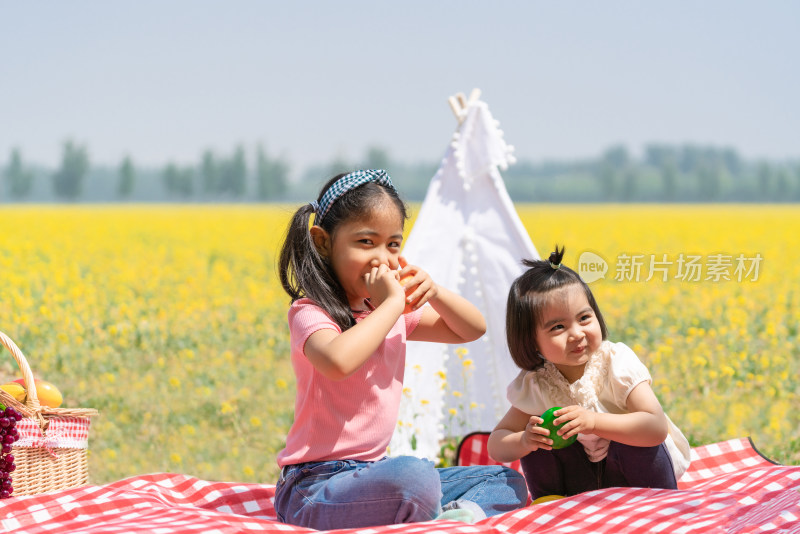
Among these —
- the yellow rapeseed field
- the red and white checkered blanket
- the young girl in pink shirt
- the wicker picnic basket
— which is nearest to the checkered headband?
the young girl in pink shirt

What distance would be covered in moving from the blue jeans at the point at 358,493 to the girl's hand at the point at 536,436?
1.02 feet

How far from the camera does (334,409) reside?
238 cm

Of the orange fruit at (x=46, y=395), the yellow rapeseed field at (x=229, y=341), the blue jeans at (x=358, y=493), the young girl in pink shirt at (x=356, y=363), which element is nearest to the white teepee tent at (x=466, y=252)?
the yellow rapeseed field at (x=229, y=341)

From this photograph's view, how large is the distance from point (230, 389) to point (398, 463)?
3646 mm

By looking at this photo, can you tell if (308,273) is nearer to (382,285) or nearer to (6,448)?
(382,285)

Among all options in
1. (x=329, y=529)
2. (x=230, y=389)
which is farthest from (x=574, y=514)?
(x=230, y=389)

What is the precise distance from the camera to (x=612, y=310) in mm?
7316

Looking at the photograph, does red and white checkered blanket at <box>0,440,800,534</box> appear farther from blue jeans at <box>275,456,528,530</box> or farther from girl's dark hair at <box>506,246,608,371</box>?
girl's dark hair at <box>506,246,608,371</box>

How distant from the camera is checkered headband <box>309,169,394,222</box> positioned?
8.05 ft

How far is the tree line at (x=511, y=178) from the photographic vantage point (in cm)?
2061

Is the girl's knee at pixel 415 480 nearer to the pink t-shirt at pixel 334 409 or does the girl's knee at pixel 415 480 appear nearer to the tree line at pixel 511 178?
the pink t-shirt at pixel 334 409

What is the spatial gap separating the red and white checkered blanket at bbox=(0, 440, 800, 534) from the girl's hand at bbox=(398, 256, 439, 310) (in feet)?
1.94

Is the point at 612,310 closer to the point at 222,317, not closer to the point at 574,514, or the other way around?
the point at 222,317

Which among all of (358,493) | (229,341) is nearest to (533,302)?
(358,493)
